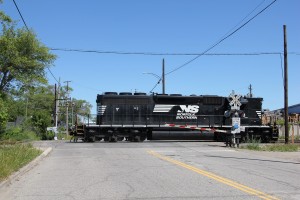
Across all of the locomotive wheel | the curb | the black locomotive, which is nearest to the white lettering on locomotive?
the black locomotive

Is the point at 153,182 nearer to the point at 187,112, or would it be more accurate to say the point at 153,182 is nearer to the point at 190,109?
the point at 187,112

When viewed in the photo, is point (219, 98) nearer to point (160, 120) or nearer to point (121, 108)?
point (160, 120)

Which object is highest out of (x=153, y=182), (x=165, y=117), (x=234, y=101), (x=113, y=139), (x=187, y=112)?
(x=234, y=101)

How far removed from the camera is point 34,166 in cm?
1634

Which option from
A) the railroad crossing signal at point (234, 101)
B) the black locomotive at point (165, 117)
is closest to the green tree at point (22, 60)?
the black locomotive at point (165, 117)

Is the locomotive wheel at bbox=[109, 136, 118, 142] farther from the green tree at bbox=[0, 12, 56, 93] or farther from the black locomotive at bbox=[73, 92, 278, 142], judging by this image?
the green tree at bbox=[0, 12, 56, 93]

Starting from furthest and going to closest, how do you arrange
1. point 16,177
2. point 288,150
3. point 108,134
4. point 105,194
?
1. point 108,134
2. point 288,150
3. point 16,177
4. point 105,194

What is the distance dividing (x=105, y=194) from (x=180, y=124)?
27.1m

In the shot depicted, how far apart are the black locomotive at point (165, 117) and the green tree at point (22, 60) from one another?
571cm

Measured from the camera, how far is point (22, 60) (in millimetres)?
34438

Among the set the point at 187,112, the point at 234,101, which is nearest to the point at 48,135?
the point at 187,112

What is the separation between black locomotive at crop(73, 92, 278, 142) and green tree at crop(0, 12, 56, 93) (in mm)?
5711

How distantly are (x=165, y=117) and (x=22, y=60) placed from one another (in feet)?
40.8

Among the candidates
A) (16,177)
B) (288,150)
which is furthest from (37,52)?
(16,177)
